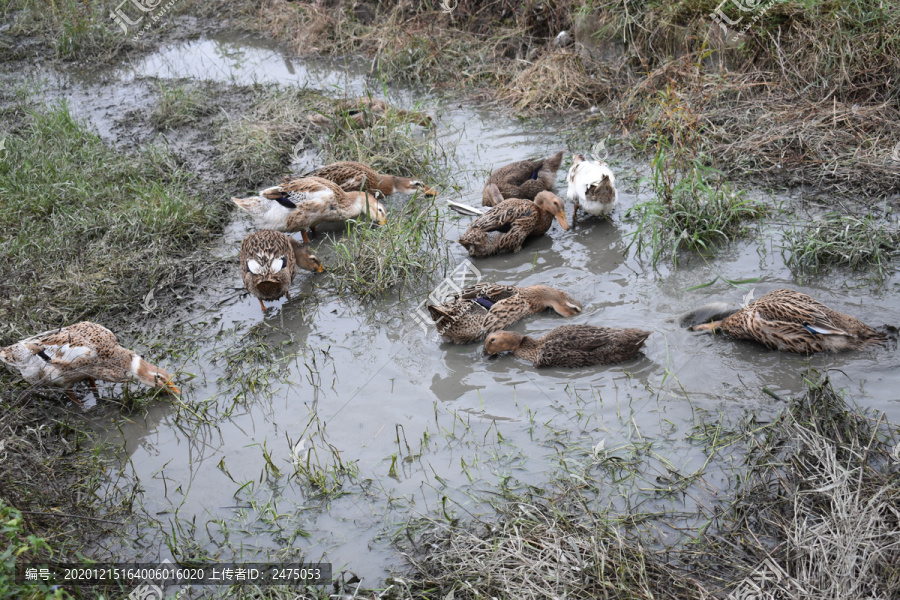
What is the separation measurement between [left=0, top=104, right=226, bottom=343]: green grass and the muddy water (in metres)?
0.83

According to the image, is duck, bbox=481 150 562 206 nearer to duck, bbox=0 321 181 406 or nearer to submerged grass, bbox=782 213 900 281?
submerged grass, bbox=782 213 900 281

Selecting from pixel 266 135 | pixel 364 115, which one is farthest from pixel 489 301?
pixel 266 135

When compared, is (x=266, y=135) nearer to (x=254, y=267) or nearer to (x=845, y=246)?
(x=254, y=267)

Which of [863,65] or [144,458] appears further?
[863,65]

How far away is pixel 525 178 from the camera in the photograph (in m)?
7.34

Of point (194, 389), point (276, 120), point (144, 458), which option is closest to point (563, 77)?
point (276, 120)

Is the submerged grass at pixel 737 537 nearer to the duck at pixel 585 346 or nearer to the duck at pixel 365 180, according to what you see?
the duck at pixel 585 346

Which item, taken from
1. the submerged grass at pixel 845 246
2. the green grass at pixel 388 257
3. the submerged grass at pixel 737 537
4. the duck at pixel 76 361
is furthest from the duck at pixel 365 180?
the submerged grass at pixel 737 537

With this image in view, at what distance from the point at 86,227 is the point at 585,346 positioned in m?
5.34

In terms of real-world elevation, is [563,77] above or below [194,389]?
above

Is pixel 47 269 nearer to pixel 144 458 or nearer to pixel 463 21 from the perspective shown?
pixel 144 458

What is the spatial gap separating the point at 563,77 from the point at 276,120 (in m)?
3.82

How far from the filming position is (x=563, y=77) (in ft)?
28.8

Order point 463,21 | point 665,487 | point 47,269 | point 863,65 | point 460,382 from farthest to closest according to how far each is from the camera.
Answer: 1. point 463,21
2. point 863,65
3. point 47,269
4. point 460,382
5. point 665,487
